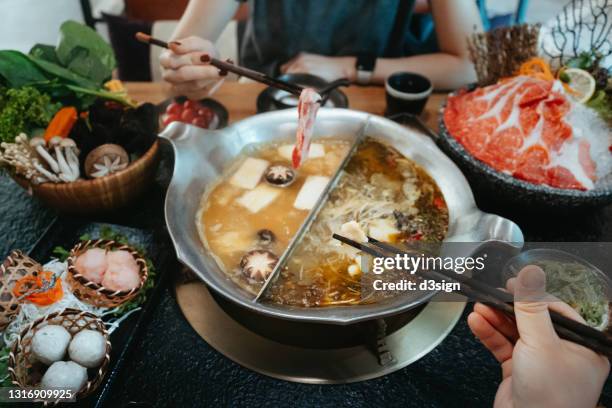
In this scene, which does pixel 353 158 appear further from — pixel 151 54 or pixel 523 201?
pixel 151 54

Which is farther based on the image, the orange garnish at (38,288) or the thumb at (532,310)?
the orange garnish at (38,288)

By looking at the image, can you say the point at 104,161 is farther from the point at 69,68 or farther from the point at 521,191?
the point at 521,191

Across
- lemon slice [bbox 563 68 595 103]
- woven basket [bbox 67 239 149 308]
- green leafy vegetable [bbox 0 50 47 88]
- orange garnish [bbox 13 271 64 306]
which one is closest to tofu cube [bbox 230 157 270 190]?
woven basket [bbox 67 239 149 308]

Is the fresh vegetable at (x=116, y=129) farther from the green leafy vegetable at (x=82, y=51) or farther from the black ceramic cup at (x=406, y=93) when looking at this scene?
the black ceramic cup at (x=406, y=93)

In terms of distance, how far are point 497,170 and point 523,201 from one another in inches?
7.7

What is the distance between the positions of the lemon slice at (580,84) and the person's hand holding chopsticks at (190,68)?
2.11 metres

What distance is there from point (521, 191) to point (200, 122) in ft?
5.78

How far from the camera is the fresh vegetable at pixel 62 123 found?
6.73ft

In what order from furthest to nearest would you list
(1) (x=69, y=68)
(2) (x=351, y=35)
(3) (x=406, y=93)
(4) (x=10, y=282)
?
(2) (x=351, y=35) → (3) (x=406, y=93) → (1) (x=69, y=68) → (4) (x=10, y=282)

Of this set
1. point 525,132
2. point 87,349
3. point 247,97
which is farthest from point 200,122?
point 525,132

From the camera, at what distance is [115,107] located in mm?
2225

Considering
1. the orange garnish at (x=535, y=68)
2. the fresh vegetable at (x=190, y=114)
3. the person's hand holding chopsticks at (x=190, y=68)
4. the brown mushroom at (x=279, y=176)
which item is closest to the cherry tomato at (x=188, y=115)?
the fresh vegetable at (x=190, y=114)

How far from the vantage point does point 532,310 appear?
1137 millimetres

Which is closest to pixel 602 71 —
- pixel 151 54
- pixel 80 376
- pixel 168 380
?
pixel 168 380
